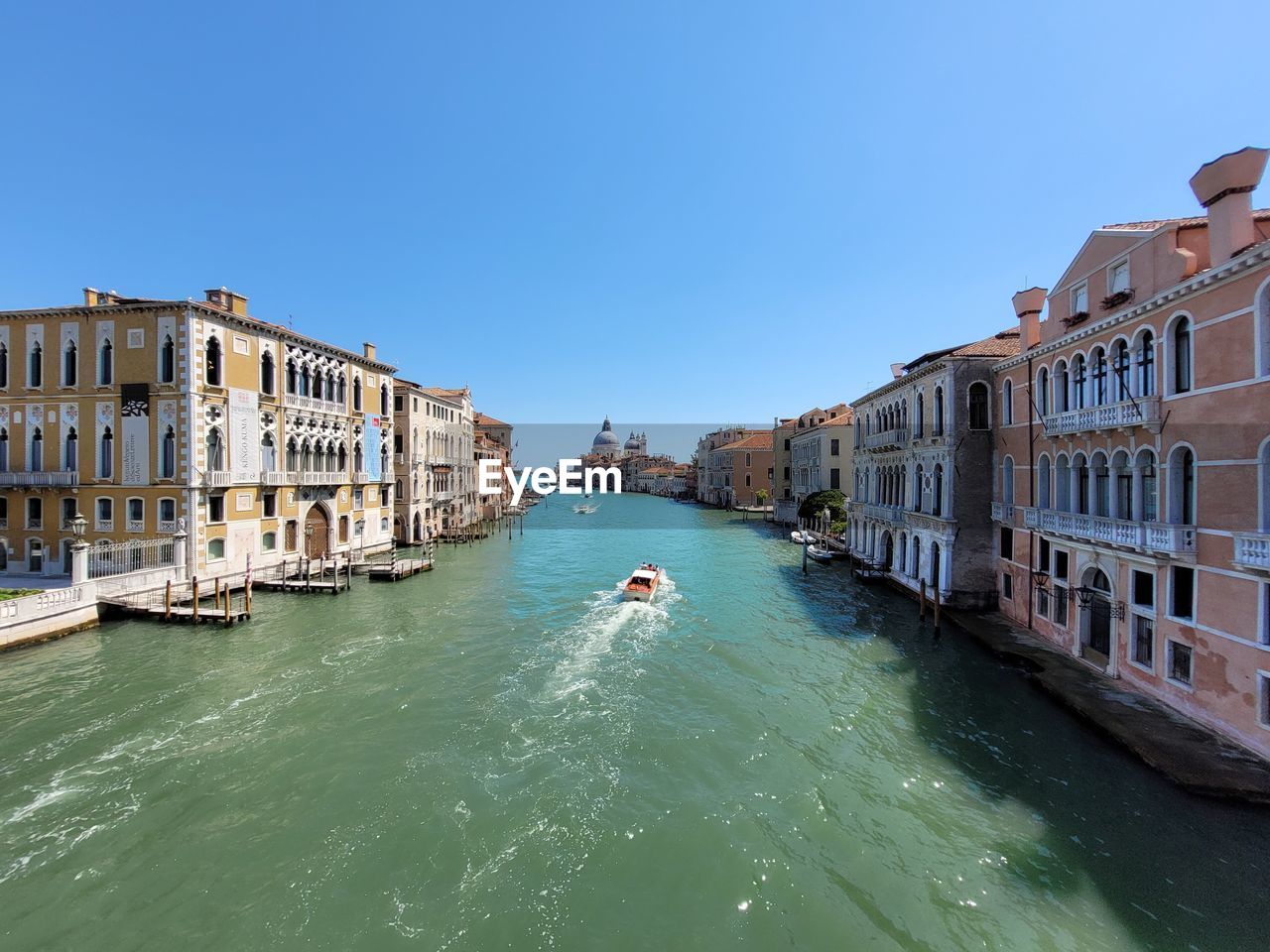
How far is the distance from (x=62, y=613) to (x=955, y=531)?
2814 centimetres

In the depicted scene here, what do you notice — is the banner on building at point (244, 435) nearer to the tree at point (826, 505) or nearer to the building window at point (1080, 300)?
the building window at point (1080, 300)

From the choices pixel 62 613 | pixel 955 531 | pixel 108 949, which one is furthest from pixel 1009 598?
pixel 62 613

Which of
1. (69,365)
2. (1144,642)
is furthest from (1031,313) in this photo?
(69,365)

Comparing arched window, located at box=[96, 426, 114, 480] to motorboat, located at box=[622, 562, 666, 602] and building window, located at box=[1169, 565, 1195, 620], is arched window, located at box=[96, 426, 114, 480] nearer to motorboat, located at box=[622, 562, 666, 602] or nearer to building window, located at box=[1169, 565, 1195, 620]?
motorboat, located at box=[622, 562, 666, 602]

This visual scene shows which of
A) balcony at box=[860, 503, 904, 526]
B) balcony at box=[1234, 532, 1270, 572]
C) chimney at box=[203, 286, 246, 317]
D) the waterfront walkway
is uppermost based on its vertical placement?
chimney at box=[203, 286, 246, 317]

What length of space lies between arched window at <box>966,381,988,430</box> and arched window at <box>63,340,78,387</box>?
3282 cm

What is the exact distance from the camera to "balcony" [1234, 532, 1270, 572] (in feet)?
29.0

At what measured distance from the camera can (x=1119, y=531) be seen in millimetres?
12086

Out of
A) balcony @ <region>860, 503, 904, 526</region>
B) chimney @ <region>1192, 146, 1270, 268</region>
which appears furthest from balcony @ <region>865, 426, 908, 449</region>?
chimney @ <region>1192, 146, 1270, 268</region>

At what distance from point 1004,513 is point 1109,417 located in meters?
6.18

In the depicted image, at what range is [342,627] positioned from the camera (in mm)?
18422

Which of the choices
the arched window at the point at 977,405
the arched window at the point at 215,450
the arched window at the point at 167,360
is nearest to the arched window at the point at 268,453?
the arched window at the point at 215,450

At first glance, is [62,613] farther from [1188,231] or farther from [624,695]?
[1188,231]

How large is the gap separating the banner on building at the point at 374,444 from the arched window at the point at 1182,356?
107 feet
